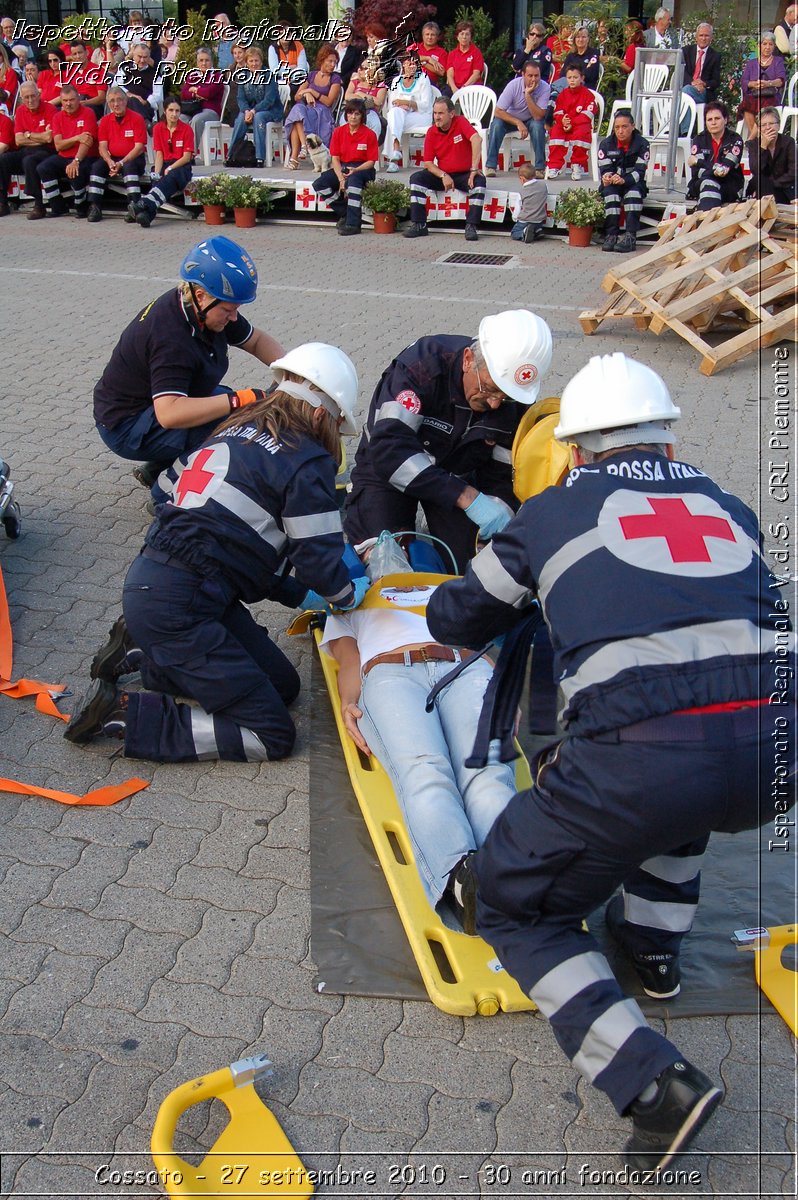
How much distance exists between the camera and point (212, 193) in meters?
13.2

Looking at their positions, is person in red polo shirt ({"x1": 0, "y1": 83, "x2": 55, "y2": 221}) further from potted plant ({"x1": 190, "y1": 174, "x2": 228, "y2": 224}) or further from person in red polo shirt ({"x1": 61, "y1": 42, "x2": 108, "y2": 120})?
potted plant ({"x1": 190, "y1": 174, "x2": 228, "y2": 224})

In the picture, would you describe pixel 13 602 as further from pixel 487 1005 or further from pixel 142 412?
pixel 487 1005

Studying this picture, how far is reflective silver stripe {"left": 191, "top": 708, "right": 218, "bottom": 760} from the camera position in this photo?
373cm

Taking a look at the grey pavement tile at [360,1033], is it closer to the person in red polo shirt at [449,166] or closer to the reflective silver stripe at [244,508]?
the reflective silver stripe at [244,508]

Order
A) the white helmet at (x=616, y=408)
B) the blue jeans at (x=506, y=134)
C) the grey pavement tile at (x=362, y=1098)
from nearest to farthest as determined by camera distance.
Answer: the grey pavement tile at (x=362, y=1098), the white helmet at (x=616, y=408), the blue jeans at (x=506, y=134)

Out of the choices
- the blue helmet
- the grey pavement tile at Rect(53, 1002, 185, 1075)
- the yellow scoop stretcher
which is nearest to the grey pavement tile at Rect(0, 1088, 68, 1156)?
the grey pavement tile at Rect(53, 1002, 185, 1075)

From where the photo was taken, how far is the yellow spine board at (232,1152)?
2297 millimetres

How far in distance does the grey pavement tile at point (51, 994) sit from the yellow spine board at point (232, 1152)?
44 cm

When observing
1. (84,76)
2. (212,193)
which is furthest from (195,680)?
(84,76)

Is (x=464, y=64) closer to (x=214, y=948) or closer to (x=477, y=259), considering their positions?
(x=477, y=259)

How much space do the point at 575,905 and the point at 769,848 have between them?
1242 mm

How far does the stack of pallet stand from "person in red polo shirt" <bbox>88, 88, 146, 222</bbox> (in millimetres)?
7487

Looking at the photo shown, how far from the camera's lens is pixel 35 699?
13.5 ft

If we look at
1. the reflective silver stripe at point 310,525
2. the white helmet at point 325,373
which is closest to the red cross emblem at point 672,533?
the reflective silver stripe at point 310,525
